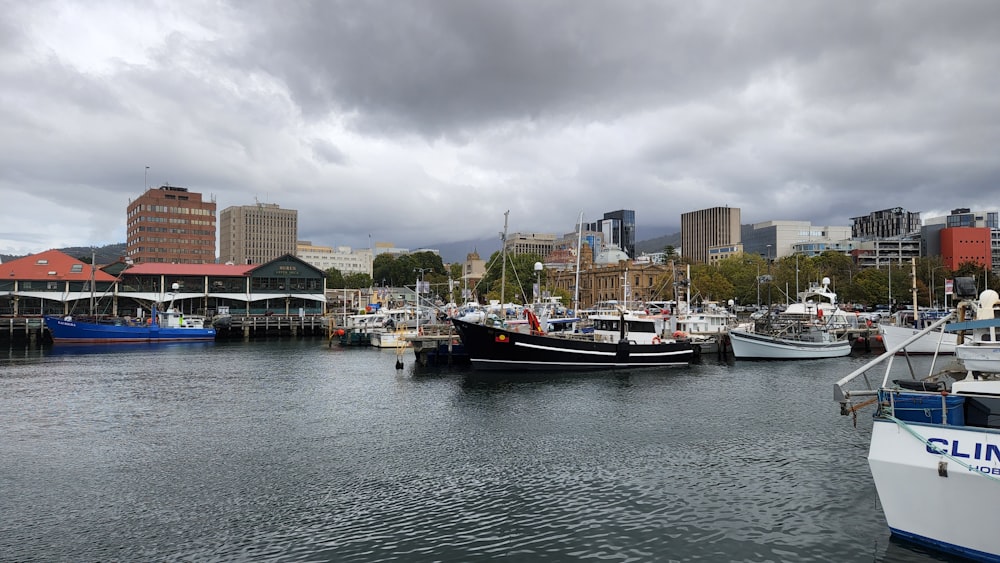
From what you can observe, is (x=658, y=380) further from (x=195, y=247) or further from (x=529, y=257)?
(x=195, y=247)

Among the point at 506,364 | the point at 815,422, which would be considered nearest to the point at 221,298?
the point at 506,364

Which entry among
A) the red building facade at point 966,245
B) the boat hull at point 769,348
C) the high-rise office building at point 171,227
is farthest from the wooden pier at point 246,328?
the red building facade at point 966,245

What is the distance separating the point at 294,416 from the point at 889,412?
25861 millimetres

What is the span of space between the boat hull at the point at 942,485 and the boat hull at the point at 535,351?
1397 inches

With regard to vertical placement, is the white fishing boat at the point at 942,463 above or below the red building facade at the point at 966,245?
below

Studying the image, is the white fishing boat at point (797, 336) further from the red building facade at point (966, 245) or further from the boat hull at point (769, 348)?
the red building facade at point (966, 245)

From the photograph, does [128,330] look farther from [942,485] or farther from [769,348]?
[942,485]

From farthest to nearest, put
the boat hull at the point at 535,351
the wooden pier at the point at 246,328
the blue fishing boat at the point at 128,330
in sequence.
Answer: the wooden pier at the point at 246,328, the blue fishing boat at the point at 128,330, the boat hull at the point at 535,351

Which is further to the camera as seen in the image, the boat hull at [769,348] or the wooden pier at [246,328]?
the wooden pier at [246,328]

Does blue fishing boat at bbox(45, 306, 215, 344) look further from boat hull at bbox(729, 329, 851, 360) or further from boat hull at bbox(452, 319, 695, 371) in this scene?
boat hull at bbox(729, 329, 851, 360)

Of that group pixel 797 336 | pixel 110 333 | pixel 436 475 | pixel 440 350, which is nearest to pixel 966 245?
pixel 797 336

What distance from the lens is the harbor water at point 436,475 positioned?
15375 mm

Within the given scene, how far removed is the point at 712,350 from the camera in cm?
6700

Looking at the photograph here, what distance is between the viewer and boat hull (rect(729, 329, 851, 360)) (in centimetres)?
5862
